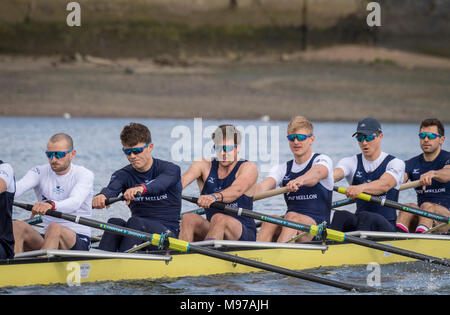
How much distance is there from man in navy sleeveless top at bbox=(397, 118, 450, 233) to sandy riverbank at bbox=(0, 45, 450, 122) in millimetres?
23281

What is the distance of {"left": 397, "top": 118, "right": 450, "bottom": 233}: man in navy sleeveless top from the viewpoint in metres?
10.1

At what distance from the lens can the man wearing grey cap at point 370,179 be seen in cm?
938

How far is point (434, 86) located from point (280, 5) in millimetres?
11834

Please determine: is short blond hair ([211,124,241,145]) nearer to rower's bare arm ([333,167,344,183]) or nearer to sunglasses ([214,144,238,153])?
sunglasses ([214,144,238,153])

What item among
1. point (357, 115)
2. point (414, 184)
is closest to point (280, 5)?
point (357, 115)

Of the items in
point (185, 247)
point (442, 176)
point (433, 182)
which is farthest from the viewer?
point (433, 182)

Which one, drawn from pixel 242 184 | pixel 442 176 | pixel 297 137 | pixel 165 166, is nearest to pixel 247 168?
pixel 242 184

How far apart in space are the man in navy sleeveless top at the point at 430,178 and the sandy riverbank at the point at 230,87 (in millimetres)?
23281

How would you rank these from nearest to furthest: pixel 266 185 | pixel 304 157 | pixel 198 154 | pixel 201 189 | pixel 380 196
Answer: pixel 201 189 → pixel 304 157 → pixel 266 185 → pixel 380 196 → pixel 198 154

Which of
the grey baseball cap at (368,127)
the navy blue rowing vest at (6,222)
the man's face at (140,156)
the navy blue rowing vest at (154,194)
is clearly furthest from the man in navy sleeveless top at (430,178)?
the navy blue rowing vest at (6,222)

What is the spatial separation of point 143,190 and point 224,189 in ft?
3.21

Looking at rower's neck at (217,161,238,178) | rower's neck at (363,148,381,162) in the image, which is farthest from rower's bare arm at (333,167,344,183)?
rower's neck at (217,161,238,178)

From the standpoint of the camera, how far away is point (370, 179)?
381 inches

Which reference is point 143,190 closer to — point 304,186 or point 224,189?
point 224,189
